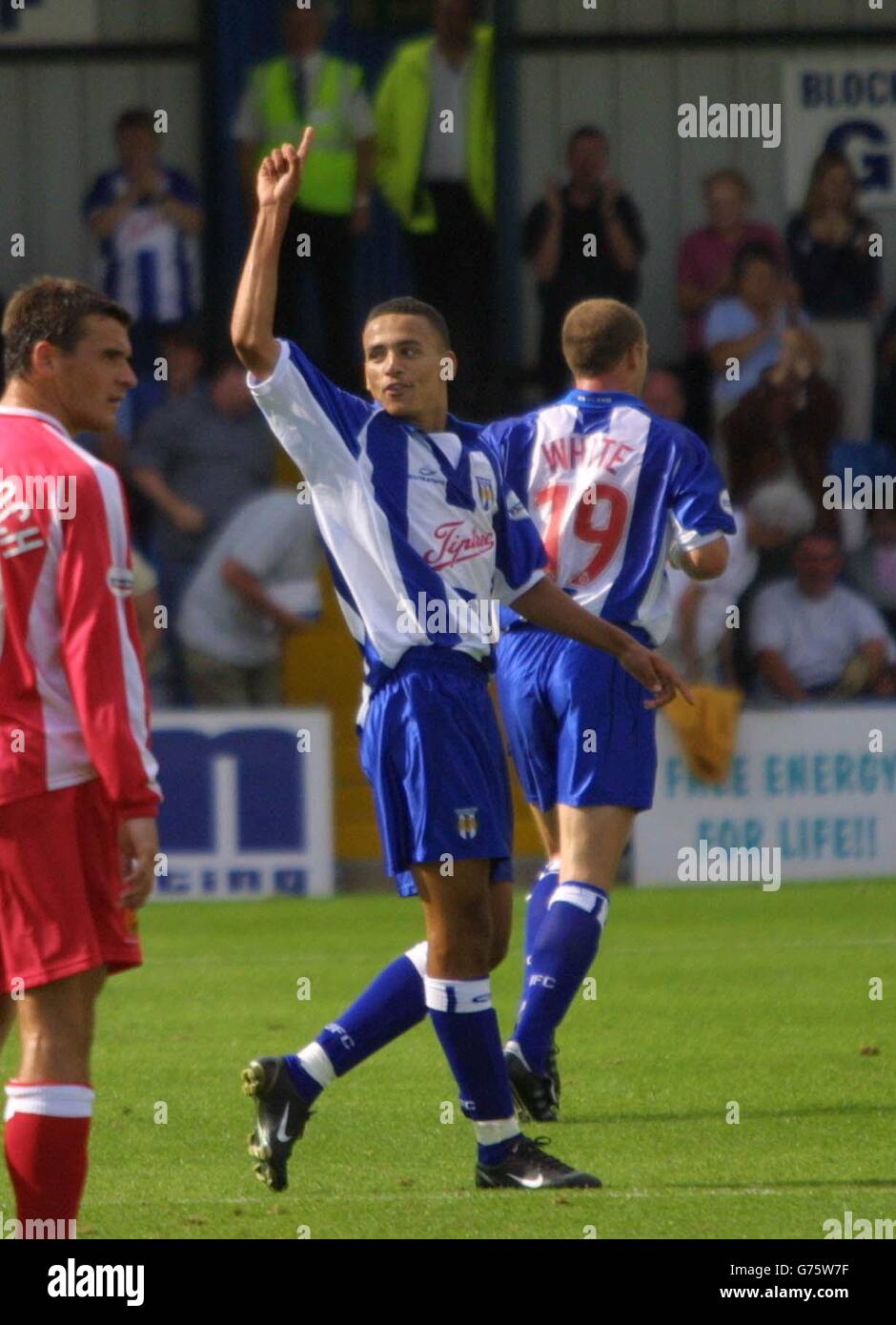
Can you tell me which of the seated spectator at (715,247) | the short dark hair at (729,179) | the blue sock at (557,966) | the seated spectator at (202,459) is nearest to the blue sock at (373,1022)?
the blue sock at (557,966)

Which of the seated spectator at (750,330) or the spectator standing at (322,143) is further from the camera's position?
the seated spectator at (750,330)

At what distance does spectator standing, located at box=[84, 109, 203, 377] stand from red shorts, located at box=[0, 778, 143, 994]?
10399 mm

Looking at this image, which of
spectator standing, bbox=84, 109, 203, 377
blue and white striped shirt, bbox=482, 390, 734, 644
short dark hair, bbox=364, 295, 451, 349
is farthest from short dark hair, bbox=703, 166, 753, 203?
short dark hair, bbox=364, 295, 451, 349

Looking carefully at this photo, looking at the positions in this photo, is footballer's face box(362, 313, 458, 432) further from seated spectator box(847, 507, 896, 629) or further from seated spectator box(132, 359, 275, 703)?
seated spectator box(847, 507, 896, 629)

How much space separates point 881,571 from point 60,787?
1073cm

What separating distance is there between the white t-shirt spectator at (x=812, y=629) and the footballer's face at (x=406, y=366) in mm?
8021

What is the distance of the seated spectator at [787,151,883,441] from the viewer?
15172 mm

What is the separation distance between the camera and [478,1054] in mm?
5629

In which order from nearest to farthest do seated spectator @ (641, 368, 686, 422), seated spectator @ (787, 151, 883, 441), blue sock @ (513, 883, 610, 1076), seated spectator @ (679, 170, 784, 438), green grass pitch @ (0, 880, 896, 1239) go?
green grass pitch @ (0, 880, 896, 1239) < blue sock @ (513, 883, 610, 1076) < seated spectator @ (641, 368, 686, 422) < seated spectator @ (787, 151, 883, 441) < seated spectator @ (679, 170, 784, 438)

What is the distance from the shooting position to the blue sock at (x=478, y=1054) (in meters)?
5.61

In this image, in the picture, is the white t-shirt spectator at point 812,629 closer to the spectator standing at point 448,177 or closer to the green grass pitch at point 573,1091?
the green grass pitch at point 573,1091

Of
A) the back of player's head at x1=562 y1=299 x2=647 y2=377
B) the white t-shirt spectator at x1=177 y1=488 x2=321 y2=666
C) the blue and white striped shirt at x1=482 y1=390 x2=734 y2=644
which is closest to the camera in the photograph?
the blue and white striped shirt at x1=482 y1=390 x2=734 y2=644

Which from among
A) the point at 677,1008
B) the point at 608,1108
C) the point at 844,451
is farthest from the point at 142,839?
→ the point at 844,451

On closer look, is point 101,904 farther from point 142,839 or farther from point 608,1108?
point 608,1108
